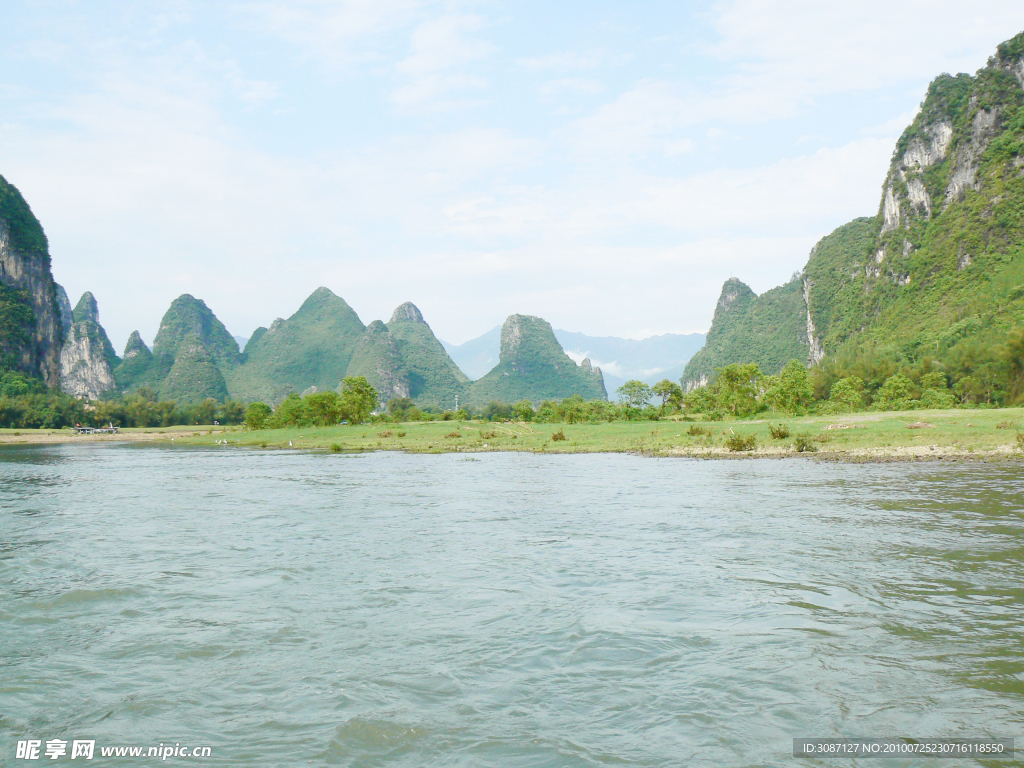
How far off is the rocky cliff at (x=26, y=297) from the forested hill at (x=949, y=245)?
533ft

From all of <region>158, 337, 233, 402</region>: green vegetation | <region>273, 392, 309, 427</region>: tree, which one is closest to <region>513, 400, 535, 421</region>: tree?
<region>273, 392, 309, 427</region>: tree

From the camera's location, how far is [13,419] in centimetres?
10850

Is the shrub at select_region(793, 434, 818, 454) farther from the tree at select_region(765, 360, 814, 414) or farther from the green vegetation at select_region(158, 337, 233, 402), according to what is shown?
the green vegetation at select_region(158, 337, 233, 402)

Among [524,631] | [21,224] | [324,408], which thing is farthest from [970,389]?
[21,224]

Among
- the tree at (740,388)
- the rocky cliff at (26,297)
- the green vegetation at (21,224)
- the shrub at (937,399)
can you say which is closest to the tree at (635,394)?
the tree at (740,388)

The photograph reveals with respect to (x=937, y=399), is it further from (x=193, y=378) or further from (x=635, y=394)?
(x=193, y=378)

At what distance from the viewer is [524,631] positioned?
883cm

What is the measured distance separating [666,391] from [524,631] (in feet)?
247

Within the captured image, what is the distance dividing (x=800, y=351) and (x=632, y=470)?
555 feet

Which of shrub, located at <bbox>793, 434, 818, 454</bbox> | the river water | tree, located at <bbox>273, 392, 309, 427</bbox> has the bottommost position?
the river water

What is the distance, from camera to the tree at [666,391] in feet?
264

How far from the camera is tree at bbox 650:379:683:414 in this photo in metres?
80.5

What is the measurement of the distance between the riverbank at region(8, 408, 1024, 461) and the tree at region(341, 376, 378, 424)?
1306cm

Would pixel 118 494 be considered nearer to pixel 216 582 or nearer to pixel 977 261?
pixel 216 582
